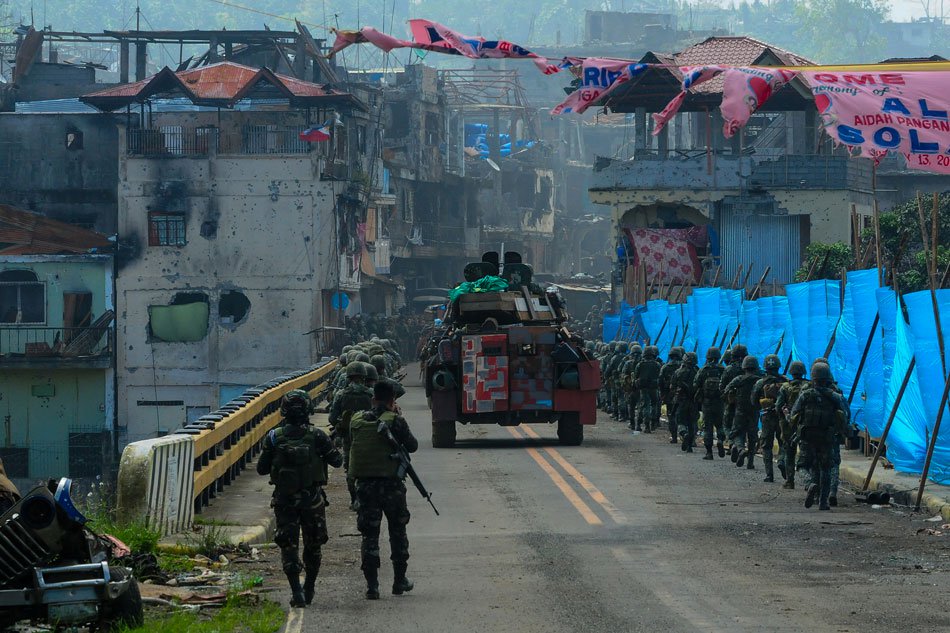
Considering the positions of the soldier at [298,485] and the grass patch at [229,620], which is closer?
the grass patch at [229,620]

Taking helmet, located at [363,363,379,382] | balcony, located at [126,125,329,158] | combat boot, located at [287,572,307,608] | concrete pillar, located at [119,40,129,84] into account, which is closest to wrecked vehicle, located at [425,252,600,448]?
helmet, located at [363,363,379,382]

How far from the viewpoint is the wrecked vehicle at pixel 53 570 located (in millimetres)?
9578

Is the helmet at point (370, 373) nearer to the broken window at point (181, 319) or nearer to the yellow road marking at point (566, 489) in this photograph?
the yellow road marking at point (566, 489)

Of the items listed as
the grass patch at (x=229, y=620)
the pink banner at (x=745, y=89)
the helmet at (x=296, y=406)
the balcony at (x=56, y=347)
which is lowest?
the balcony at (x=56, y=347)

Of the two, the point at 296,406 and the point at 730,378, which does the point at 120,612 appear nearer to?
the point at 296,406

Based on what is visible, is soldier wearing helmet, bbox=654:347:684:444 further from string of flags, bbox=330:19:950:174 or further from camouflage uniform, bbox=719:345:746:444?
string of flags, bbox=330:19:950:174

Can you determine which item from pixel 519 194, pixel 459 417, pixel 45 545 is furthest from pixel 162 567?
pixel 519 194

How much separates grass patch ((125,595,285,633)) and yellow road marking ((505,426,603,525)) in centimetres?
520

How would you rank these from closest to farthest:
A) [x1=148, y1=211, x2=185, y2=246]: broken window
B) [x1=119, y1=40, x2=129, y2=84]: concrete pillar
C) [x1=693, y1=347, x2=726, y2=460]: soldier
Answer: [x1=693, y1=347, x2=726, y2=460]: soldier → [x1=148, y1=211, x2=185, y2=246]: broken window → [x1=119, y1=40, x2=129, y2=84]: concrete pillar

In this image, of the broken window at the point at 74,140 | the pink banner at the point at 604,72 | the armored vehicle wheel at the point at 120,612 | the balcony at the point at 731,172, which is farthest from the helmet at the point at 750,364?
the broken window at the point at 74,140

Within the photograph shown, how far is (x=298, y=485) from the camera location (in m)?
11.7

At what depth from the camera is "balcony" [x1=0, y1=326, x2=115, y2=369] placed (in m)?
50.8

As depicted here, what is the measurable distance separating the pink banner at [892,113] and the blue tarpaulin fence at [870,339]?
6.05 ft

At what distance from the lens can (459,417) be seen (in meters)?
25.1
